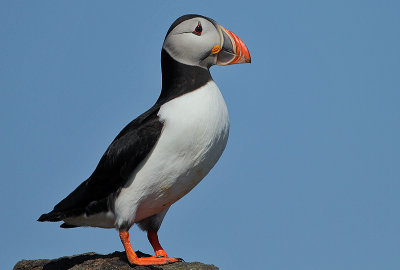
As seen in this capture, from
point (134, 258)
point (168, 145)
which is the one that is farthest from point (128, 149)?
point (134, 258)

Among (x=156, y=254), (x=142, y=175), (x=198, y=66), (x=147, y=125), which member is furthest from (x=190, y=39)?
(x=156, y=254)

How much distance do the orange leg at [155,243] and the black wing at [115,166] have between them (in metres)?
0.78

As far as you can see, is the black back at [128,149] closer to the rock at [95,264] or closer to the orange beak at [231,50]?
the orange beak at [231,50]

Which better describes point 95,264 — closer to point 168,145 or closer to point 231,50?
point 168,145

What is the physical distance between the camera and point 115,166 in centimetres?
720

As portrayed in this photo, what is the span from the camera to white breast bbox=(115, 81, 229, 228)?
692 centimetres

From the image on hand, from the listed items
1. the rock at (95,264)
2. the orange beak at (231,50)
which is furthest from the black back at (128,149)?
the rock at (95,264)

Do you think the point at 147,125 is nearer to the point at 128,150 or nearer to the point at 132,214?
the point at 128,150

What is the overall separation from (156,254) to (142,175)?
1267 mm

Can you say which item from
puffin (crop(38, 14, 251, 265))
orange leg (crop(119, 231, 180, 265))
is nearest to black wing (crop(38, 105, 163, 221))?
puffin (crop(38, 14, 251, 265))

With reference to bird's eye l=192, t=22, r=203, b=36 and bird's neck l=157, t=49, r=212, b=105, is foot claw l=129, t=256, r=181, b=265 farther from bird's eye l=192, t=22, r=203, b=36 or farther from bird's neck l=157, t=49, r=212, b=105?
bird's eye l=192, t=22, r=203, b=36

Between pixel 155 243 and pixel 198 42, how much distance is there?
8.26 ft

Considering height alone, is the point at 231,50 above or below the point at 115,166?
above

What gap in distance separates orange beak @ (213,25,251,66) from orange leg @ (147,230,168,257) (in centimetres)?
226
